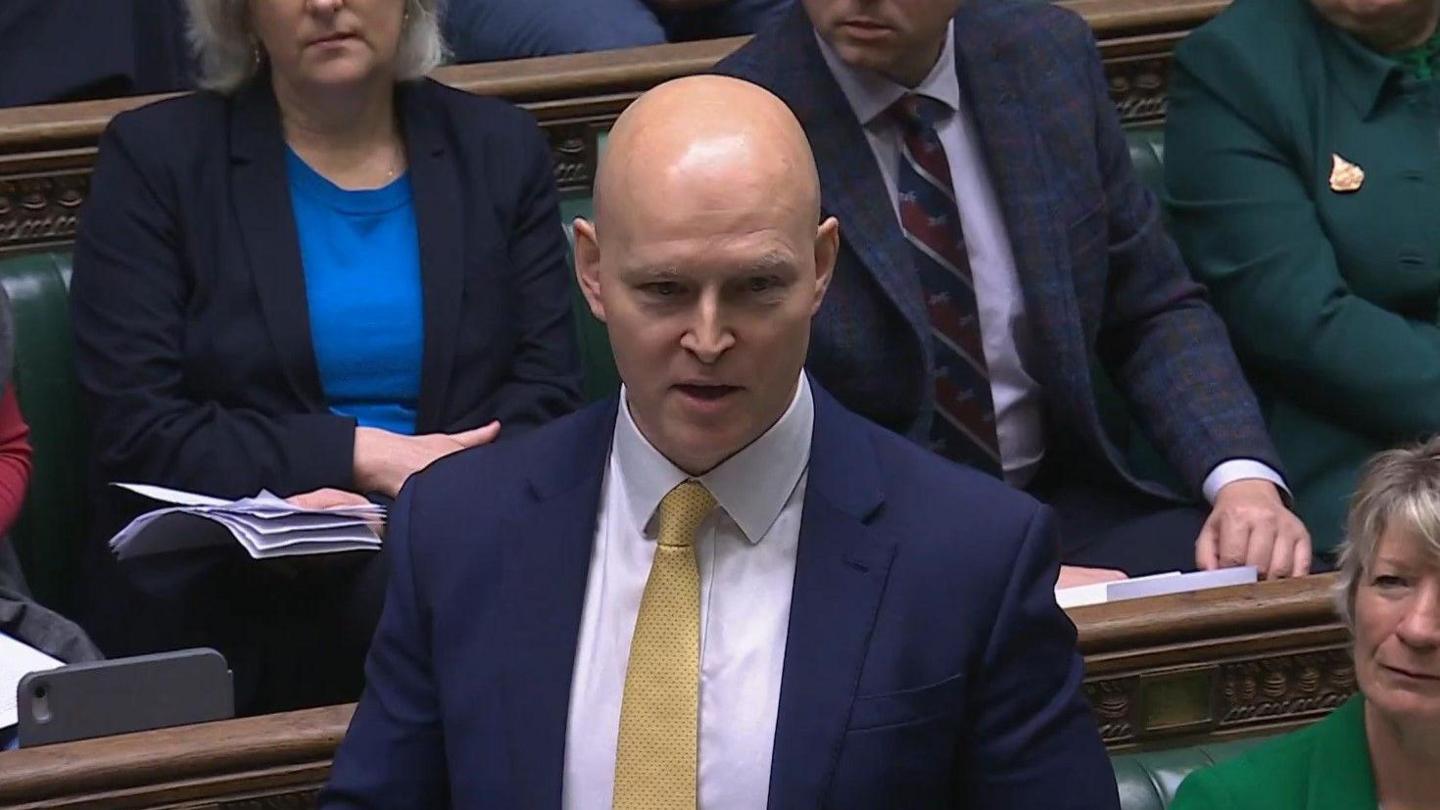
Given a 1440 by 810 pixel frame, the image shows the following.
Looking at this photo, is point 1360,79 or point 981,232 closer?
point 981,232

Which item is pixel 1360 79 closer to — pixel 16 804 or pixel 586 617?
pixel 586 617

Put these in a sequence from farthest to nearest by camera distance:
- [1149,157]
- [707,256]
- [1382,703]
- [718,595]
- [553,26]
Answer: [553,26]
[1149,157]
[1382,703]
[718,595]
[707,256]

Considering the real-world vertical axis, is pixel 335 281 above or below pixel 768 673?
below

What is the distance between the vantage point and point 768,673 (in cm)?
129

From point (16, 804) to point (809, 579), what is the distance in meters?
0.57

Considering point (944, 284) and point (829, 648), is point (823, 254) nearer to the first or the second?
point (829, 648)

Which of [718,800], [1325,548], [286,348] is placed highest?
[718,800]

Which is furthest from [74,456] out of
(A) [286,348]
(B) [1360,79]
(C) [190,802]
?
(B) [1360,79]

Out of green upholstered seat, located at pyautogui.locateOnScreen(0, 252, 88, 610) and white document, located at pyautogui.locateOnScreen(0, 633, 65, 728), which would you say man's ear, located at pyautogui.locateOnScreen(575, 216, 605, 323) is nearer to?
white document, located at pyautogui.locateOnScreen(0, 633, 65, 728)

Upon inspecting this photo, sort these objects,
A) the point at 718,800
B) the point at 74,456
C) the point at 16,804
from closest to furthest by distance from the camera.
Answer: the point at 718,800, the point at 16,804, the point at 74,456

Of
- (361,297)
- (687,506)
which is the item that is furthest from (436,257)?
(687,506)

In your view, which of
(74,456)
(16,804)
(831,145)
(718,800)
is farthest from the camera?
(74,456)

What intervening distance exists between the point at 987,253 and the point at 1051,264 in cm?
6

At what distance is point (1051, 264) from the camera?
205cm
